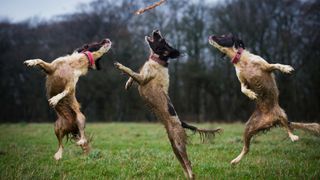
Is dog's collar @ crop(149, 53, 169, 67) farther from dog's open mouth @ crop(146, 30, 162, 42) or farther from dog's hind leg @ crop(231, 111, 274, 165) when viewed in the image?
dog's hind leg @ crop(231, 111, 274, 165)

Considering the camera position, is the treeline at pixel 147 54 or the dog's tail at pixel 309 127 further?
the treeline at pixel 147 54

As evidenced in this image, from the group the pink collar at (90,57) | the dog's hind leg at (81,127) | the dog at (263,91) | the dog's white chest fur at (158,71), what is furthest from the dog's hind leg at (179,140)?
the pink collar at (90,57)

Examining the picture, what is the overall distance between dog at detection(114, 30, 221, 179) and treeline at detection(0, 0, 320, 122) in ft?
105

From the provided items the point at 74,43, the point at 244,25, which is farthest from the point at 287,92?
the point at 74,43

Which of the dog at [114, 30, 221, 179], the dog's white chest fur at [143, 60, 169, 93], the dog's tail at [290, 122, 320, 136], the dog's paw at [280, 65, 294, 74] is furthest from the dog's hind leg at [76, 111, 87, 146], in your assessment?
the dog's tail at [290, 122, 320, 136]

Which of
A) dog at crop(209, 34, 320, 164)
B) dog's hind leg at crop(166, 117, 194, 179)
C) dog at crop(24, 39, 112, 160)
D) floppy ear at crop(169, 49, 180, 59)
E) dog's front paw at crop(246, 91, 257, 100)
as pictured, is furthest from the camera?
dog at crop(209, 34, 320, 164)

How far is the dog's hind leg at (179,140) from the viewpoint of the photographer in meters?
7.22

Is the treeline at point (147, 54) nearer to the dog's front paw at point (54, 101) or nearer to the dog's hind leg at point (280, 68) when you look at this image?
the dog's hind leg at point (280, 68)

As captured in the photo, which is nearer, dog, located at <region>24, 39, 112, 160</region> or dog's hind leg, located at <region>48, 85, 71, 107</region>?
dog's hind leg, located at <region>48, 85, 71, 107</region>

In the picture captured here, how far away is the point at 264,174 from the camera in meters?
8.21

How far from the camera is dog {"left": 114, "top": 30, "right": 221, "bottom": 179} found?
7.25 meters

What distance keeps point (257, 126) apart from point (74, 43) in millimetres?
36854

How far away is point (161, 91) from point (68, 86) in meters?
2.14

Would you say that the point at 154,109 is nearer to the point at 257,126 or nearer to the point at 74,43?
the point at 257,126
